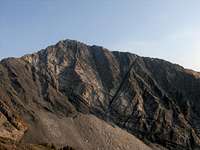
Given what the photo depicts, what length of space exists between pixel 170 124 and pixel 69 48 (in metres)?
46.2

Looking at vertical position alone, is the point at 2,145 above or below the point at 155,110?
above

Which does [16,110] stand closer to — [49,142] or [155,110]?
[49,142]

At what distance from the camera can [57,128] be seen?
96.6m

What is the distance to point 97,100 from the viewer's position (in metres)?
116

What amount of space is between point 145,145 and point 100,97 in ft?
72.6

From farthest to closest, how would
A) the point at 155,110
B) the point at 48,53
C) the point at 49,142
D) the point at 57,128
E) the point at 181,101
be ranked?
the point at 48,53 < the point at 181,101 < the point at 155,110 < the point at 57,128 < the point at 49,142

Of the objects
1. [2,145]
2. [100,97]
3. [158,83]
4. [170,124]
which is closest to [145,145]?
[170,124]

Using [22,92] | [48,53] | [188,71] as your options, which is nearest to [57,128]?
[22,92]

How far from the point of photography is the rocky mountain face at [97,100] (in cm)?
9625

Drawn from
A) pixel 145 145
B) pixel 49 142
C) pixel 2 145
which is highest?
pixel 2 145

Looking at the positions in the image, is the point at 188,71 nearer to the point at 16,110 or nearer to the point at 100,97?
the point at 100,97

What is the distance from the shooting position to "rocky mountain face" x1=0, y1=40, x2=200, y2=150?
96250 mm

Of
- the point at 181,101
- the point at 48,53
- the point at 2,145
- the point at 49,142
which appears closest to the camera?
the point at 2,145

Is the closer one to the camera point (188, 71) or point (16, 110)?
point (16, 110)
